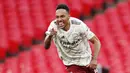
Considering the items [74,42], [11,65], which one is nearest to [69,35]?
[74,42]

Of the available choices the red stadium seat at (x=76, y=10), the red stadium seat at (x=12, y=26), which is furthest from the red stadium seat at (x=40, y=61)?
the red stadium seat at (x=76, y=10)

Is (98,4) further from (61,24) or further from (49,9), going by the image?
(61,24)

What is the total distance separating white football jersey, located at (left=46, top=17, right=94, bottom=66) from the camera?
453 cm

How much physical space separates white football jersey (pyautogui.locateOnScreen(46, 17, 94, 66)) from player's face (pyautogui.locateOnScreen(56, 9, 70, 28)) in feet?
0.47

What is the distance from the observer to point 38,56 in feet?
24.5

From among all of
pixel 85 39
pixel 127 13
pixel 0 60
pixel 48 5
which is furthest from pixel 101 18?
pixel 85 39

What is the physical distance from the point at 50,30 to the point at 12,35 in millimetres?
4244

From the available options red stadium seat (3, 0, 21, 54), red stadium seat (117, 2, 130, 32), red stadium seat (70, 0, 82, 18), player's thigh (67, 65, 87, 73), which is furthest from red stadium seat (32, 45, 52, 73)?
player's thigh (67, 65, 87, 73)

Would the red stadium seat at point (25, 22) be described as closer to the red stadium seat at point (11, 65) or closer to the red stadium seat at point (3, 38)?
the red stadium seat at point (3, 38)

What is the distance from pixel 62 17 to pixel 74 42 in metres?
0.35

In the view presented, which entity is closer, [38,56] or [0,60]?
[38,56]

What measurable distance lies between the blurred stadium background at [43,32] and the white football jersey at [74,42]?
2052mm

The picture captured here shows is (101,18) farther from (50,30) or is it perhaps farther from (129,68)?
(50,30)

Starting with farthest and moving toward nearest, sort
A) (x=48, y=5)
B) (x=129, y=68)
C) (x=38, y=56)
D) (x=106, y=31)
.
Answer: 1. (x=48, y=5)
2. (x=106, y=31)
3. (x=38, y=56)
4. (x=129, y=68)
